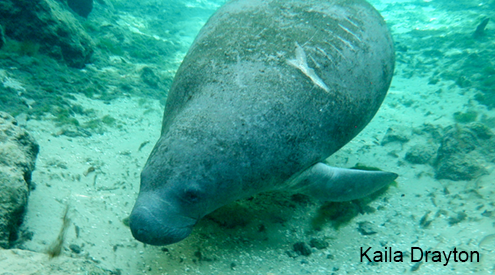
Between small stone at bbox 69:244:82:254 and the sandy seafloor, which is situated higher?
the sandy seafloor

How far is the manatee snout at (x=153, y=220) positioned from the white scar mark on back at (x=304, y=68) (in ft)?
5.78

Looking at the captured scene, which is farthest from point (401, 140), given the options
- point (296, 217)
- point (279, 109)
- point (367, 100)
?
point (279, 109)

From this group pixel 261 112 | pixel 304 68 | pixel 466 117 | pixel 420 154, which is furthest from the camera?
pixel 466 117

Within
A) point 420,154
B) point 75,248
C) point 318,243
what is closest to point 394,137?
point 420,154

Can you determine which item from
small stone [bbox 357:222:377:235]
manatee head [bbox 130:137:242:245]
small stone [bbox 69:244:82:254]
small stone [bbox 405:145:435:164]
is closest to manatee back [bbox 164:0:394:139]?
manatee head [bbox 130:137:242:245]

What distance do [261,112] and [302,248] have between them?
157cm

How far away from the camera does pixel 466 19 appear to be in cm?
1110

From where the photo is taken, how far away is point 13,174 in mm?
2248

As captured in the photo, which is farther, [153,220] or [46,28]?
[46,28]

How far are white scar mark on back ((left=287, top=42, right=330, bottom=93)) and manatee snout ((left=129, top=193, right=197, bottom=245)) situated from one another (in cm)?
176

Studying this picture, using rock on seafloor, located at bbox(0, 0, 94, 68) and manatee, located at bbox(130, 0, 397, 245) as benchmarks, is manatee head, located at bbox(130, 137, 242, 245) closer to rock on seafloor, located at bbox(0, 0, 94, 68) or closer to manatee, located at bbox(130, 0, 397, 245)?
manatee, located at bbox(130, 0, 397, 245)

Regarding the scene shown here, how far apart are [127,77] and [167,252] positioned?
505 cm

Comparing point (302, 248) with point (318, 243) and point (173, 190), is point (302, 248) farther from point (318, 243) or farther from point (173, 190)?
point (173, 190)

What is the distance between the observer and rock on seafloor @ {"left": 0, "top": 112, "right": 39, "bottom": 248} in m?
2.02
